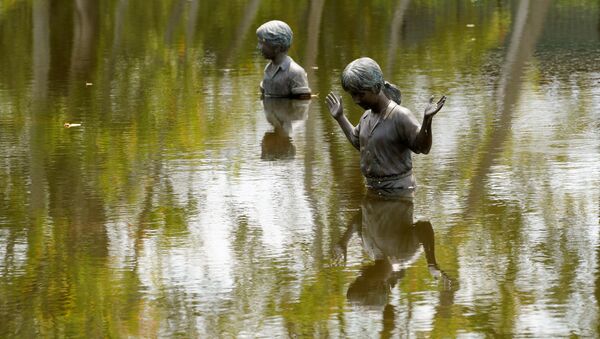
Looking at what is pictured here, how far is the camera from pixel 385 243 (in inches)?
349

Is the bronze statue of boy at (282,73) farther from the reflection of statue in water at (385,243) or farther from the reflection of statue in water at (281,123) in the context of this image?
the reflection of statue in water at (385,243)

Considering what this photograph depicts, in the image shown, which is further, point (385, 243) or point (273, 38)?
point (273, 38)

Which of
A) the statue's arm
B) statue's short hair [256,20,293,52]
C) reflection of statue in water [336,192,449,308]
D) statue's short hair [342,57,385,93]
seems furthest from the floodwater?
statue's short hair [342,57,385,93]

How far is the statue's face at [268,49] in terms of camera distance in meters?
15.1

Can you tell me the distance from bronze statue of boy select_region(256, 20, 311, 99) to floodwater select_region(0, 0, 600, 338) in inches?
11.5

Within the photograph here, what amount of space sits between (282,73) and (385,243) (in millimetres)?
6815

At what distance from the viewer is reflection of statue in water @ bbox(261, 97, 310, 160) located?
488 inches

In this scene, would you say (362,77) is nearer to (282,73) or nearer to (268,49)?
(268,49)

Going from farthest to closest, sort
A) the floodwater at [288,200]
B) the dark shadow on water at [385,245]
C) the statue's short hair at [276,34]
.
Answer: the statue's short hair at [276,34] → the dark shadow on water at [385,245] → the floodwater at [288,200]

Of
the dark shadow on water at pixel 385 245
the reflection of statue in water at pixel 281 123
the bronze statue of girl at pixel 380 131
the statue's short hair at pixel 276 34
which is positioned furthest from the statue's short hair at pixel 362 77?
the statue's short hair at pixel 276 34

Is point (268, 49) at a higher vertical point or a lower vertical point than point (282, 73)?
higher

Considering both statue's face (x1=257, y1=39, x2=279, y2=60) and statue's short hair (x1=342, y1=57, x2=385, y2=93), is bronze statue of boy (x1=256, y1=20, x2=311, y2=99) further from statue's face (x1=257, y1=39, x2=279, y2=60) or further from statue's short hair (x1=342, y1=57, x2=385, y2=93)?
statue's short hair (x1=342, y1=57, x2=385, y2=93)

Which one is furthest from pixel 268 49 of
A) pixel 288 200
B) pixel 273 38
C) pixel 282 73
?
pixel 288 200

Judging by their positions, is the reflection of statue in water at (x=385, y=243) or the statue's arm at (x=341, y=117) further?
the statue's arm at (x=341, y=117)
